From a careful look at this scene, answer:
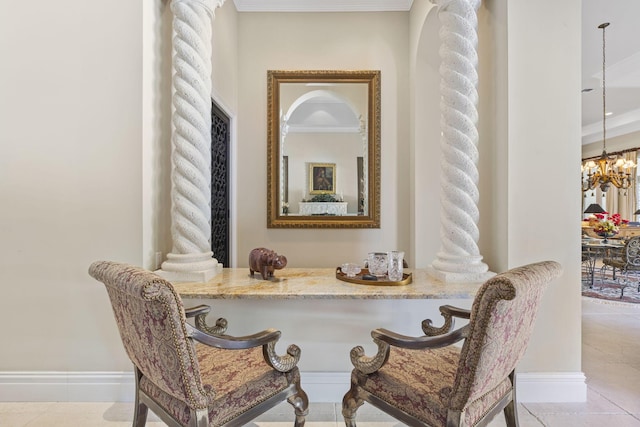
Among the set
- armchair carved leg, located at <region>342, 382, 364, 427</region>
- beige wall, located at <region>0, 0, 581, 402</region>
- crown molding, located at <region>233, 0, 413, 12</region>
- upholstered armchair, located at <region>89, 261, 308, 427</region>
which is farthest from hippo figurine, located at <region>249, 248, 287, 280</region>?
crown molding, located at <region>233, 0, 413, 12</region>

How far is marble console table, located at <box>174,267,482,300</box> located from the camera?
168cm

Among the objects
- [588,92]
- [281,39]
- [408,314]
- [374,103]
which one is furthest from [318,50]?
[588,92]

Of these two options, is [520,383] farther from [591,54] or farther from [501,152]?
[591,54]

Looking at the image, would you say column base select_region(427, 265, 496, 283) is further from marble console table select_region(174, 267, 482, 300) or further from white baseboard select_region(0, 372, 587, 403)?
white baseboard select_region(0, 372, 587, 403)

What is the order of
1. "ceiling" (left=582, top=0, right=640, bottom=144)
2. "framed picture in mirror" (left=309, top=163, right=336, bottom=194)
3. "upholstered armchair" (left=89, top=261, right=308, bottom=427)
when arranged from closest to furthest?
"upholstered armchair" (left=89, top=261, right=308, bottom=427)
"framed picture in mirror" (left=309, top=163, right=336, bottom=194)
"ceiling" (left=582, top=0, right=640, bottom=144)

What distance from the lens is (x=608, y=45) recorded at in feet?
13.8

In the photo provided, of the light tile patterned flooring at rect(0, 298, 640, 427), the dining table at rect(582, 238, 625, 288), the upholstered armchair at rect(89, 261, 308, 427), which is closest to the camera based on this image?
the upholstered armchair at rect(89, 261, 308, 427)

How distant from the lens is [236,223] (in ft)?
10.7

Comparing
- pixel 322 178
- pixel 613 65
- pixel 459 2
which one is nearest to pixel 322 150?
pixel 322 178

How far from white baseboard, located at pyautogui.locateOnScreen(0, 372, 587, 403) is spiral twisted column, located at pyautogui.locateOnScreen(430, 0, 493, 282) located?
0.84 m

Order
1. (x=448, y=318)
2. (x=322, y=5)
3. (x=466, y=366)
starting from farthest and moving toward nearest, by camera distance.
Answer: (x=322, y=5)
(x=448, y=318)
(x=466, y=366)

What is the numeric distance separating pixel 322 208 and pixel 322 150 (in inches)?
23.7

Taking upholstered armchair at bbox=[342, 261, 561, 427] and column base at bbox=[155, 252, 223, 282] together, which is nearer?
upholstered armchair at bbox=[342, 261, 561, 427]

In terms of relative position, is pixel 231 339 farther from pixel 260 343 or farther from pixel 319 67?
pixel 319 67
